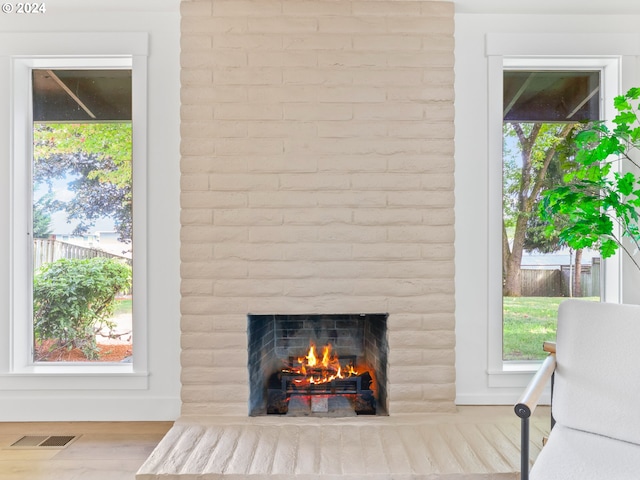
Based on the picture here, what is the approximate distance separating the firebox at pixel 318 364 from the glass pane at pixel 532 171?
880 millimetres

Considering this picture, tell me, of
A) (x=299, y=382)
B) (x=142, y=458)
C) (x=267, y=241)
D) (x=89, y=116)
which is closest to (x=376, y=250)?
(x=267, y=241)

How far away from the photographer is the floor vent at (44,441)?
7.53ft

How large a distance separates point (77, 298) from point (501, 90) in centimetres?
278

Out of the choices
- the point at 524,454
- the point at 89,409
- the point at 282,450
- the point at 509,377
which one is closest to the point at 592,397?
the point at 524,454

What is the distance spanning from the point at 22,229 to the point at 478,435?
8.89 ft

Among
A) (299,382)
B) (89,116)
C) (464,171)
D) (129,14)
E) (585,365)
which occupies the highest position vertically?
(129,14)

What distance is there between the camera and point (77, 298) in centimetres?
277

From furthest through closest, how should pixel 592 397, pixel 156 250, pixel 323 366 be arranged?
pixel 323 366 < pixel 156 250 < pixel 592 397

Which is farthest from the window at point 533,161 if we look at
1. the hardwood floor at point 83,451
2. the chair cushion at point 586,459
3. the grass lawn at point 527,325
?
the hardwood floor at point 83,451

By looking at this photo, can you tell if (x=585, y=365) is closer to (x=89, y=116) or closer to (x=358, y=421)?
(x=358, y=421)

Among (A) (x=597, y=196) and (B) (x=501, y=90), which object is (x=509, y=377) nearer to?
(A) (x=597, y=196)

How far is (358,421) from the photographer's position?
7.76 feet

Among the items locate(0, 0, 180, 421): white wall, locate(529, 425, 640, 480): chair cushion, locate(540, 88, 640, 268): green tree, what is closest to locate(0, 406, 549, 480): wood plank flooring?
locate(0, 0, 180, 421): white wall

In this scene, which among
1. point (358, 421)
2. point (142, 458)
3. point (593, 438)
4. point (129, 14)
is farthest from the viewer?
point (129, 14)
